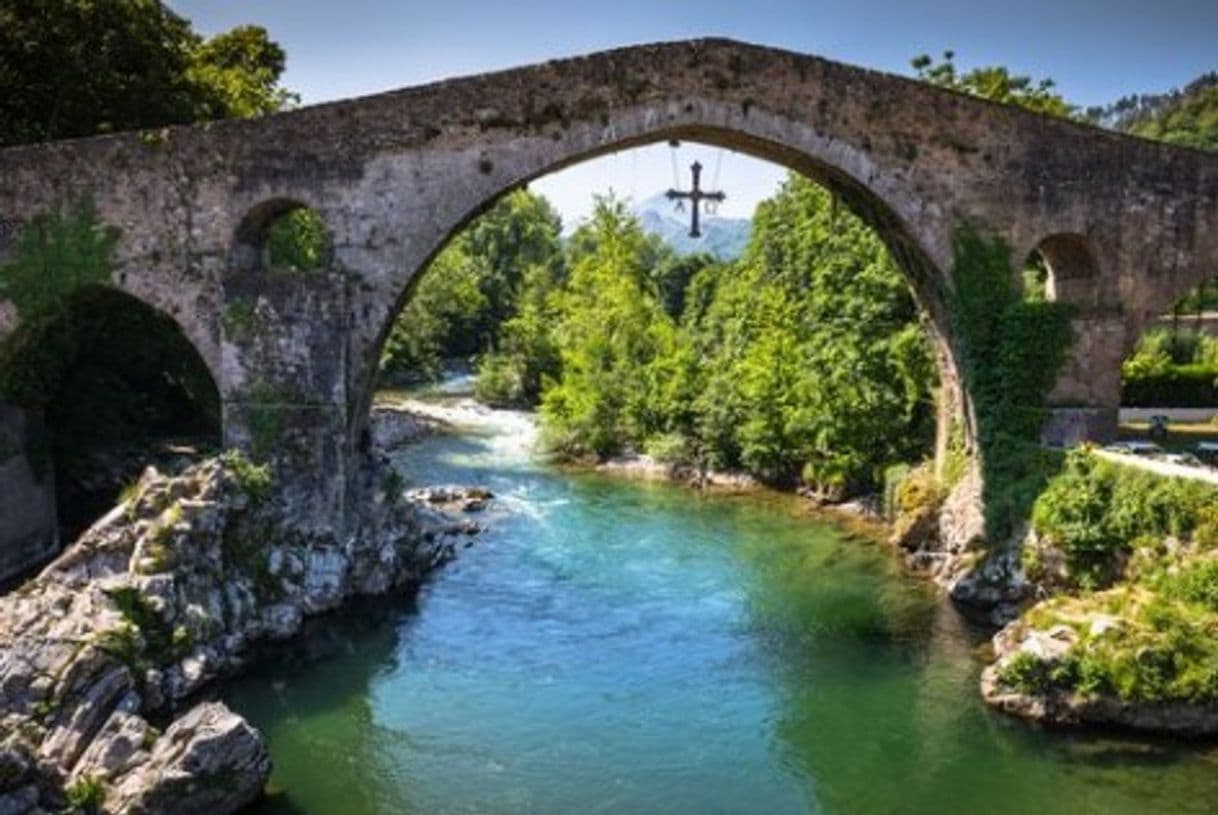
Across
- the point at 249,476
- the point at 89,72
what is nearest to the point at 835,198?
the point at 249,476

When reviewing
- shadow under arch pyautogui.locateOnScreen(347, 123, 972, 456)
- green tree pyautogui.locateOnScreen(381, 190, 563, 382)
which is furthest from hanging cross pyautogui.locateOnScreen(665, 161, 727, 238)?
green tree pyautogui.locateOnScreen(381, 190, 563, 382)

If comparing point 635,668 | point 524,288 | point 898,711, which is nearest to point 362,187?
point 635,668

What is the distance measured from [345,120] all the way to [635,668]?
9.85 metres

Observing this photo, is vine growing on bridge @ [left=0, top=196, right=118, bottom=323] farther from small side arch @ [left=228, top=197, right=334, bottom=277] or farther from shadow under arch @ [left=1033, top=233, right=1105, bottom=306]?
shadow under arch @ [left=1033, top=233, right=1105, bottom=306]

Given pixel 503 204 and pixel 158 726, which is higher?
pixel 503 204

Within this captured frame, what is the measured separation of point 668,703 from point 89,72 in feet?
55.1

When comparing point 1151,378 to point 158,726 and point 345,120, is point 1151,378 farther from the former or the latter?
point 158,726

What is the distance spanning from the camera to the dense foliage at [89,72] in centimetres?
2205

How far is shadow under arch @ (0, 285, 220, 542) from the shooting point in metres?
20.1

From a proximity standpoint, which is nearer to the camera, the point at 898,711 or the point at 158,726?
the point at 158,726

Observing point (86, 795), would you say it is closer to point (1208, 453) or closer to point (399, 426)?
point (1208, 453)

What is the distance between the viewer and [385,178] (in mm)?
19109

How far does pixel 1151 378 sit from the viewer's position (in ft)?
92.8

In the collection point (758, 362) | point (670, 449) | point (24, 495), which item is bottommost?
point (670, 449)
